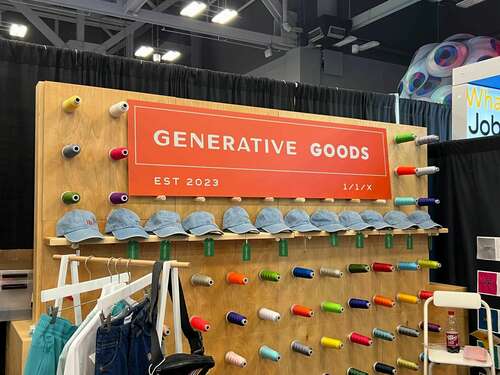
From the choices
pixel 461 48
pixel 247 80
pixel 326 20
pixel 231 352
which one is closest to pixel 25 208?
pixel 231 352

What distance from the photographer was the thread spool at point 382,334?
3631mm

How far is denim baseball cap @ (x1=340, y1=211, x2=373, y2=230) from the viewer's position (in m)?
3.51

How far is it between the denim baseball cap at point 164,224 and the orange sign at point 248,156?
0.14 metres

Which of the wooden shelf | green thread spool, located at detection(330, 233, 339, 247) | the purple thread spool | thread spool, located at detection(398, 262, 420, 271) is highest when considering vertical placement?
the purple thread spool

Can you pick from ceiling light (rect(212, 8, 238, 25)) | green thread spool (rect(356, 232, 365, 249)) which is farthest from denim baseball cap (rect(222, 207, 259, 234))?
ceiling light (rect(212, 8, 238, 25))

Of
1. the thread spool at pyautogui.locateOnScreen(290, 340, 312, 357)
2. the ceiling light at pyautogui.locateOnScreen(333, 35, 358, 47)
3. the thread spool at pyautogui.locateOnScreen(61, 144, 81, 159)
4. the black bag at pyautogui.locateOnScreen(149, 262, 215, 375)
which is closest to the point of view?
the black bag at pyautogui.locateOnScreen(149, 262, 215, 375)

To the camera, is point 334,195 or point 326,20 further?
point 326,20

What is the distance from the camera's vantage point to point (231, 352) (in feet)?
10.3

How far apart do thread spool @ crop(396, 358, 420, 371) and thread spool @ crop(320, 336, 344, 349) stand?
619 millimetres

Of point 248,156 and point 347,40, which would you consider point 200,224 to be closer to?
point 248,156

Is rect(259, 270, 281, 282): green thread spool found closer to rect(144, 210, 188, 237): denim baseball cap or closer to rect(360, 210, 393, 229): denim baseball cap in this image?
rect(144, 210, 188, 237): denim baseball cap

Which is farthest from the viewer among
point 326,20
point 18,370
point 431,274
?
point 326,20

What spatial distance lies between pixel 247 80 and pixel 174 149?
1.37m

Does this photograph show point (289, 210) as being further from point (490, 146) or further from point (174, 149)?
point (490, 146)
